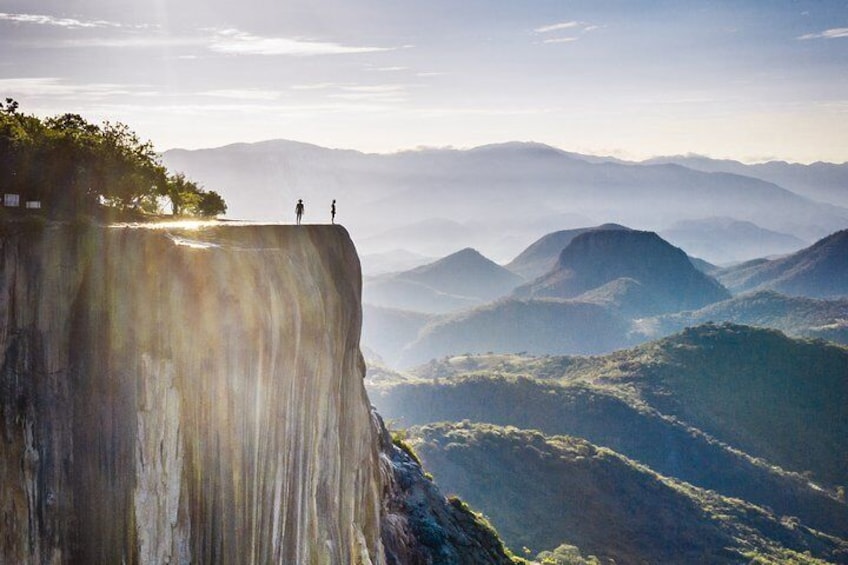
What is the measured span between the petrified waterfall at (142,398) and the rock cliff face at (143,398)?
1.8 inches

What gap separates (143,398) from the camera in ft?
81.6

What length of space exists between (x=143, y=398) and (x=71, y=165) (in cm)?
1558

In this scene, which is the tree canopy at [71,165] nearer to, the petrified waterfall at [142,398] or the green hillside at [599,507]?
the petrified waterfall at [142,398]

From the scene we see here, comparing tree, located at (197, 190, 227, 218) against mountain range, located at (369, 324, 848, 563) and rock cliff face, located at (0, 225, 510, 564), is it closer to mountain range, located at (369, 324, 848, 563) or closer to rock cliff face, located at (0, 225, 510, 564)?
rock cliff face, located at (0, 225, 510, 564)

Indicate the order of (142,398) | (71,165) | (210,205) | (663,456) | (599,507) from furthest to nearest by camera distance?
(663,456), (599,507), (210,205), (71,165), (142,398)

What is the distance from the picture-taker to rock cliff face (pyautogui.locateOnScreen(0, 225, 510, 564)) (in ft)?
79.5

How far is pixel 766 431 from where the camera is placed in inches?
6845

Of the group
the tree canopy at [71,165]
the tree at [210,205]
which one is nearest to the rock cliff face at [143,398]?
the tree canopy at [71,165]

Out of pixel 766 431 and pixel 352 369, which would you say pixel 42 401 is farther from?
pixel 766 431

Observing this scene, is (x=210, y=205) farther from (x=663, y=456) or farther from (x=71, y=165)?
(x=663, y=456)

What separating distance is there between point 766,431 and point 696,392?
1951 cm

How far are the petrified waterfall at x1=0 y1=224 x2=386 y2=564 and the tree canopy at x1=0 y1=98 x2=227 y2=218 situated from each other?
6058 mm

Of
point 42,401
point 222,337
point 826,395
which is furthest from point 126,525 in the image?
point 826,395

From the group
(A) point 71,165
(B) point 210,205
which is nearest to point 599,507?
(B) point 210,205
